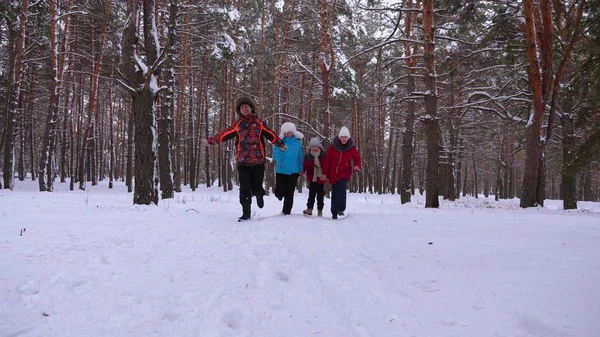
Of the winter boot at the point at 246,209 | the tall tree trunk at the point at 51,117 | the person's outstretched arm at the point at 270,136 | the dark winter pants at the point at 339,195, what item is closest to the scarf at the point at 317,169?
the dark winter pants at the point at 339,195

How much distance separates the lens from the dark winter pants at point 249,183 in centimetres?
614

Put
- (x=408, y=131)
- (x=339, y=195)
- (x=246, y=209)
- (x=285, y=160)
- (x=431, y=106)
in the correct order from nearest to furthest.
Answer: (x=246, y=209) → (x=285, y=160) → (x=339, y=195) → (x=431, y=106) → (x=408, y=131)

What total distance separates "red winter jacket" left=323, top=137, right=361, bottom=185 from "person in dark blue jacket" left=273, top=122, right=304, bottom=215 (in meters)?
0.65

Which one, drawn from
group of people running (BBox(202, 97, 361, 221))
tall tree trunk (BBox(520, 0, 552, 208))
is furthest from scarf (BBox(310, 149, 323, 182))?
tall tree trunk (BBox(520, 0, 552, 208))

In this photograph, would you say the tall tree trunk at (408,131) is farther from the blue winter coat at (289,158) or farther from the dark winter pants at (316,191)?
the blue winter coat at (289,158)

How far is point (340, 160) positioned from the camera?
6.98m

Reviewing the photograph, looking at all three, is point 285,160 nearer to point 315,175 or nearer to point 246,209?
point 315,175

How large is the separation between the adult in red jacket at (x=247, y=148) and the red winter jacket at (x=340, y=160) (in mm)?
1493

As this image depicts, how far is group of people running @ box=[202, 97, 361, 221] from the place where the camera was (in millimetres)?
6215

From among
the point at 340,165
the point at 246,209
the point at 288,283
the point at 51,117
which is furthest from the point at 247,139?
the point at 51,117

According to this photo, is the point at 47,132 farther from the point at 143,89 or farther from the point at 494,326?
the point at 494,326

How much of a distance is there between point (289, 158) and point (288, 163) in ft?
0.33

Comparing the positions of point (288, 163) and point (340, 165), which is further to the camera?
point (340, 165)

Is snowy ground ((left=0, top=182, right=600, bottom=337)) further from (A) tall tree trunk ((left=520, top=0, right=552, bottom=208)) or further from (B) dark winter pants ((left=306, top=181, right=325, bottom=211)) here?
(A) tall tree trunk ((left=520, top=0, right=552, bottom=208))
